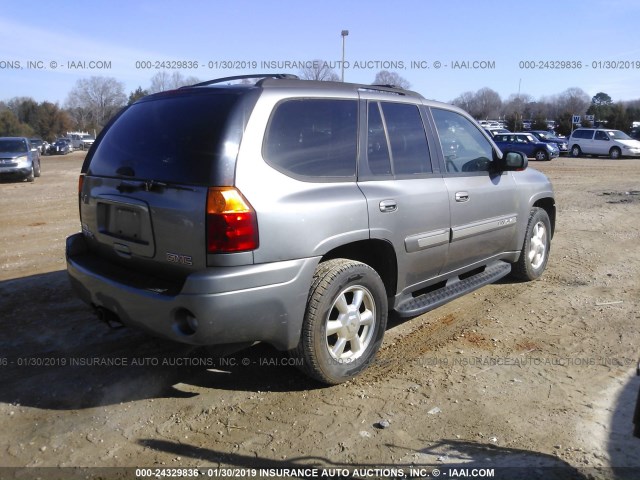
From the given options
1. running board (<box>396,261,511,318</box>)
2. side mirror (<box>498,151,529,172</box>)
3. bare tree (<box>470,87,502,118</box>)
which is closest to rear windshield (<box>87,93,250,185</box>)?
running board (<box>396,261,511,318</box>)

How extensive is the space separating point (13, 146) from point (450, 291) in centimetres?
1783

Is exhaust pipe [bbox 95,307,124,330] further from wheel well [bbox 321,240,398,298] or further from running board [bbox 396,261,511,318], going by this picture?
running board [bbox 396,261,511,318]

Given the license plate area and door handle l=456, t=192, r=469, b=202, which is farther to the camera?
door handle l=456, t=192, r=469, b=202

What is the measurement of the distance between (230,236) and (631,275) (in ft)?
17.3

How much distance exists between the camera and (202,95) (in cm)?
345

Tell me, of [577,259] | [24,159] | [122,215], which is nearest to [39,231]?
[122,215]

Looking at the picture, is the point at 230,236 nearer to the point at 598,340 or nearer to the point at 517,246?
the point at 598,340

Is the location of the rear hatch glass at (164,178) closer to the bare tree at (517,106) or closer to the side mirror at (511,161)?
the side mirror at (511,161)

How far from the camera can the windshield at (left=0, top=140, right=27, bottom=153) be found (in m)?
17.9

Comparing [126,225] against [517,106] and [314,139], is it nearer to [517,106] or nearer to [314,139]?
[314,139]

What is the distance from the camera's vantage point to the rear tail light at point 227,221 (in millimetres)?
3035

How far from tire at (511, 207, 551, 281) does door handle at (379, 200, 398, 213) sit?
241 centimetres

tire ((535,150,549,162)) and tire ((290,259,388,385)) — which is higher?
tire ((535,150,549,162))

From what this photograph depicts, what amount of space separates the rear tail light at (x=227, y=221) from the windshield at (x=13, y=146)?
696 inches
